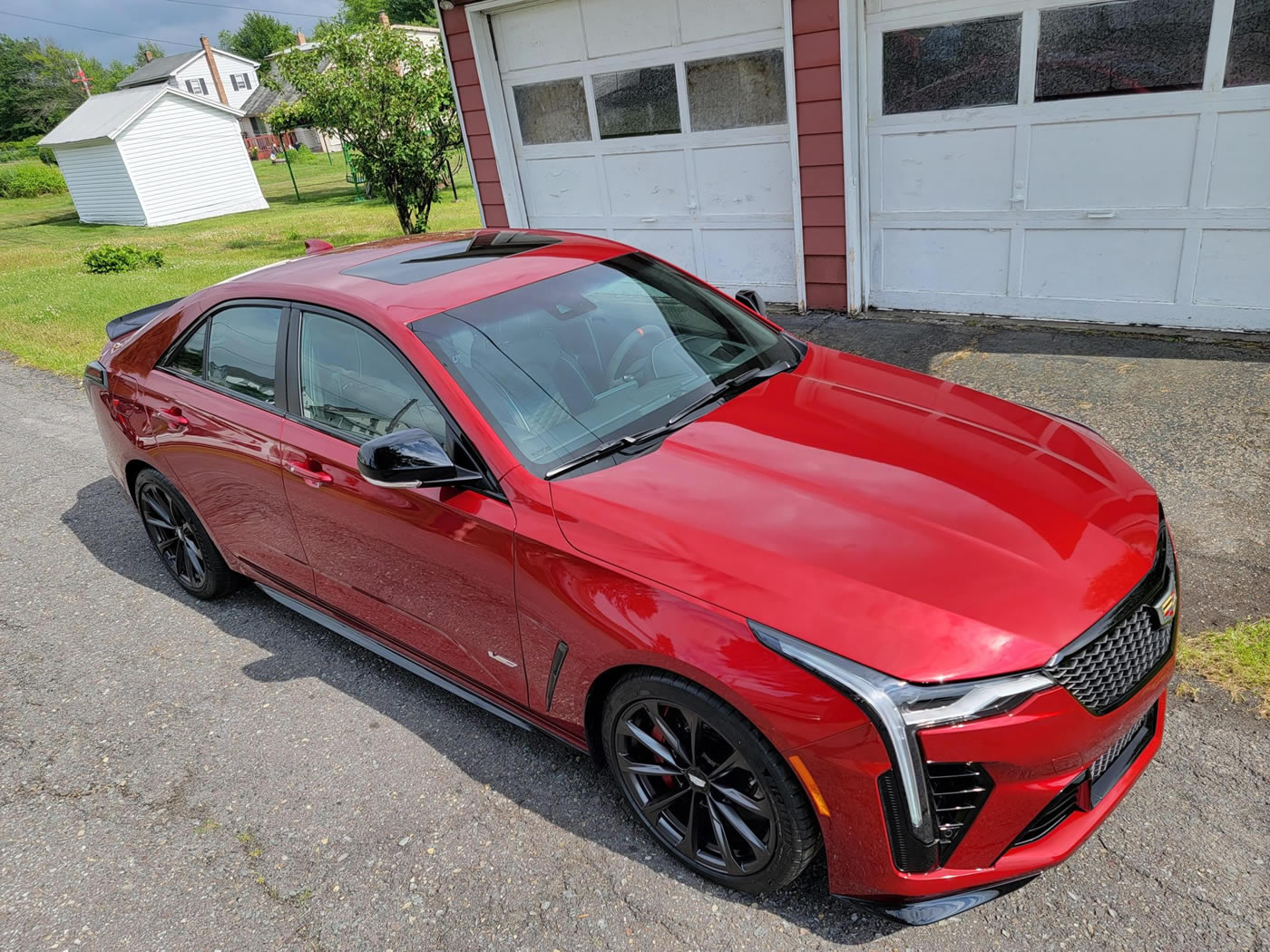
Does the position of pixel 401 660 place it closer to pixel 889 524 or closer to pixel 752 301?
pixel 889 524

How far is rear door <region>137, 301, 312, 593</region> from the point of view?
138 inches

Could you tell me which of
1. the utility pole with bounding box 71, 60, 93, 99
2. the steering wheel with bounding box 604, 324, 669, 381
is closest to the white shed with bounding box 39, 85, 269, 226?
the steering wheel with bounding box 604, 324, 669, 381

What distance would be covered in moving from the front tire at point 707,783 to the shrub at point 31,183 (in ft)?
142

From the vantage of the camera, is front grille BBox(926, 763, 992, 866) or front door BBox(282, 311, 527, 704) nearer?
front grille BBox(926, 763, 992, 866)

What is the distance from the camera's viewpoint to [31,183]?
37.2 m

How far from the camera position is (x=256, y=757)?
129 inches

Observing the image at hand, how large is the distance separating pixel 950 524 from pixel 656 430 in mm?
987

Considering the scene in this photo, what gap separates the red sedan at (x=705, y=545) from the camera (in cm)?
205

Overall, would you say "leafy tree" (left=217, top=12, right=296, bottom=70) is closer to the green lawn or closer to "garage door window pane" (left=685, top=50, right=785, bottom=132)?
the green lawn

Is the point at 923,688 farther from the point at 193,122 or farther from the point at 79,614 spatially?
the point at 193,122

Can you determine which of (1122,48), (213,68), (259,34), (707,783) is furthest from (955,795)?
(259,34)

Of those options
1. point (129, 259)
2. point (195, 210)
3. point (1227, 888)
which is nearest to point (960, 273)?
point (1227, 888)

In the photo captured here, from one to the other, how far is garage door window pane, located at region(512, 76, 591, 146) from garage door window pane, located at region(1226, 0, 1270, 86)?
505 cm

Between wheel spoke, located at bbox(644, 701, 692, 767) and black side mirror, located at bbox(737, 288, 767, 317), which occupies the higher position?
black side mirror, located at bbox(737, 288, 767, 317)
